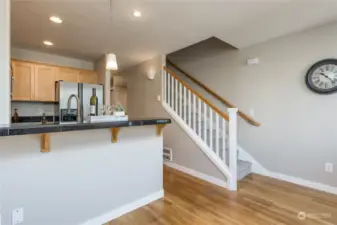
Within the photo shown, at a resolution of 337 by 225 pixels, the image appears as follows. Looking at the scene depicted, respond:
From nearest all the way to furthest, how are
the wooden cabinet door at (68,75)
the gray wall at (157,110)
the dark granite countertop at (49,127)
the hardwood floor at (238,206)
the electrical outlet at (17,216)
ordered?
the dark granite countertop at (49,127), the electrical outlet at (17,216), the hardwood floor at (238,206), the gray wall at (157,110), the wooden cabinet door at (68,75)

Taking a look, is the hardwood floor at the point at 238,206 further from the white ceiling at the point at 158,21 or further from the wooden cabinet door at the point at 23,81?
the wooden cabinet door at the point at 23,81

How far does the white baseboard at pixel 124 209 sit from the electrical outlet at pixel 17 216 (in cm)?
58

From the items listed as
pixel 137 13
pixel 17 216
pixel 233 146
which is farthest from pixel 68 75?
pixel 233 146

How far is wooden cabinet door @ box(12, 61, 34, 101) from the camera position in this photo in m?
3.69

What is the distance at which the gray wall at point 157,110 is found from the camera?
342 centimetres

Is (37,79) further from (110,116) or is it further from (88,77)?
(110,116)

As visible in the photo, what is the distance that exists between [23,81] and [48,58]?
0.77 m

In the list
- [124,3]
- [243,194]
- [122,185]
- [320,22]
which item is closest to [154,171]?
[122,185]

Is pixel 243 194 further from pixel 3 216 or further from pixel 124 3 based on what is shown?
pixel 124 3

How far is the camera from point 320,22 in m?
2.79

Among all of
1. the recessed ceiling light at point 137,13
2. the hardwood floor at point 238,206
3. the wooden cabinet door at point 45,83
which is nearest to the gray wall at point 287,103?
the hardwood floor at point 238,206

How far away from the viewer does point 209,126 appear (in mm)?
3707

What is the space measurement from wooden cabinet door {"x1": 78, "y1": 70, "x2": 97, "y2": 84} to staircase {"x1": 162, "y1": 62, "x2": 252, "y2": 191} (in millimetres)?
1782

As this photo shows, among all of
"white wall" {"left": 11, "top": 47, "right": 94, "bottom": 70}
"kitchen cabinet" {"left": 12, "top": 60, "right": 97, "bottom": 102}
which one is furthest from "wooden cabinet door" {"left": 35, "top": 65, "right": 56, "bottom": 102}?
"white wall" {"left": 11, "top": 47, "right": 94, "bottom": 70}
